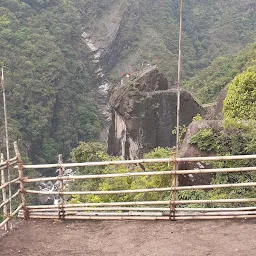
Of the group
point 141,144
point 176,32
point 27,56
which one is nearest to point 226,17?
point 176,32

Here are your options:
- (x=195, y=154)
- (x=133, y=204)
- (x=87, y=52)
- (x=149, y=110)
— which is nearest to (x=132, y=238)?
(x=133, y=204)

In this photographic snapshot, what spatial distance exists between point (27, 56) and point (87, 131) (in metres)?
10.1

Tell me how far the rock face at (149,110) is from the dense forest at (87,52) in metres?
10.6

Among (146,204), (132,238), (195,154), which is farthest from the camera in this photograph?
(195,154)

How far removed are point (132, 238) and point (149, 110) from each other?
10.2m

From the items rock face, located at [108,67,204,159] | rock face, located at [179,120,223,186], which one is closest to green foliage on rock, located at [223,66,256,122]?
rock face, located at [179,120,223,186]

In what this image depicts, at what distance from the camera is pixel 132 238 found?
407 centimetres

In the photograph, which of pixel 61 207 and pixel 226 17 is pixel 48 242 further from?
pixel 226 17

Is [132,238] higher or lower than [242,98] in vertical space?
lower

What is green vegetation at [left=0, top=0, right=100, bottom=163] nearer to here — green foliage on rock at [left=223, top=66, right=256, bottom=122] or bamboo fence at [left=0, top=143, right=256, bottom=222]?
green foliage on rock at [left=223, top=66, right=256, bottom=122]

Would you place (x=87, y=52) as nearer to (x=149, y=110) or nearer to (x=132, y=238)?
(x=149, y=110)

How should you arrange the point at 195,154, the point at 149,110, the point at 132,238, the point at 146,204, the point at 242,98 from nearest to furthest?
the point at 132,238
the point at 146,204
the point at 195,154
the point at 242,98
the point at 149,110

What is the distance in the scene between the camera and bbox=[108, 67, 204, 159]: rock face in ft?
45.8

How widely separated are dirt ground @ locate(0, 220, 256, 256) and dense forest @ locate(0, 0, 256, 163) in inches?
794
